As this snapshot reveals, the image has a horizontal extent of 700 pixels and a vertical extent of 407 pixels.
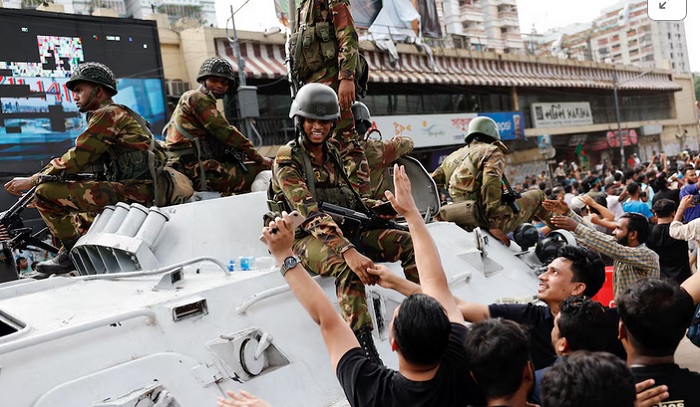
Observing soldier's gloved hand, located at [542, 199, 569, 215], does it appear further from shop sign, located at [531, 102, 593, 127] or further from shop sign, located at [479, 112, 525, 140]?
shop sign, located at [531, 102, 593, 127]

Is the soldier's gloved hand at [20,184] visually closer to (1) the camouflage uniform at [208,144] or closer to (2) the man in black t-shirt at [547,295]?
(1) the camouflage uniform at [208,144]

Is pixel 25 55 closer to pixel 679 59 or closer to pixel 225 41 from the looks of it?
pixel 225 41

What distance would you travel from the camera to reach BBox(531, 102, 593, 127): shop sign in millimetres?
33344

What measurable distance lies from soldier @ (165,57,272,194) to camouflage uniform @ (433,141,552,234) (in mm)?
1912

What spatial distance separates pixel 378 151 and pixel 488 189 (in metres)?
1.25

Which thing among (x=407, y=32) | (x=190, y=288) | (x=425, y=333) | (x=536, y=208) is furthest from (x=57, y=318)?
(x=407, y=32)

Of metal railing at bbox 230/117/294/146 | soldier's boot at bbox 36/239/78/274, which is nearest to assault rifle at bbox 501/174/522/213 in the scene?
soldier's boot at bbox 36/239/78/274

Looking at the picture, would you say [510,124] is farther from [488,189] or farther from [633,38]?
[633,38]

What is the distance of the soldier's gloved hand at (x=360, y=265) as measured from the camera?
3.67 m

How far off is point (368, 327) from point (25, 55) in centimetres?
1262

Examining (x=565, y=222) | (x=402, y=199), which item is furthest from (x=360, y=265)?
(x=565, y=222)

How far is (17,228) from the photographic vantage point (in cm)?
568

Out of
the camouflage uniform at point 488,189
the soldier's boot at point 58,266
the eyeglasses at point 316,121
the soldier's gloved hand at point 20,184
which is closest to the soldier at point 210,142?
the soldier's gloved hand at point 20,184

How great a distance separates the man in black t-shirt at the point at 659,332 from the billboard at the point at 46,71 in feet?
45.1
